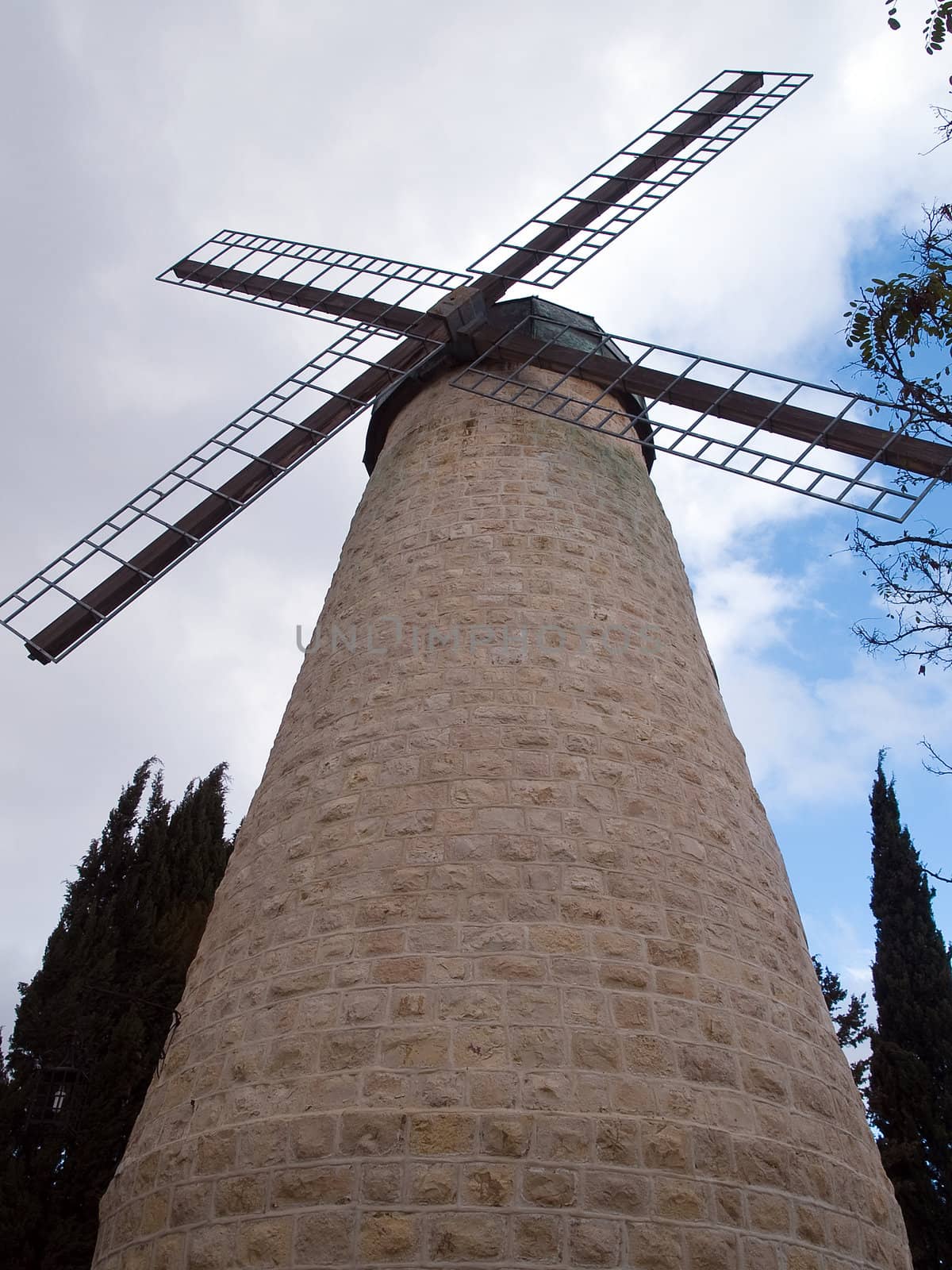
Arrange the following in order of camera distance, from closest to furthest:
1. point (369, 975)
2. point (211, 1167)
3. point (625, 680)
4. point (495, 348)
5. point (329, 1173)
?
point (329, 1173) → point (211, 1167) → point (369, 975) → point (625, 680) → point (495, 348)

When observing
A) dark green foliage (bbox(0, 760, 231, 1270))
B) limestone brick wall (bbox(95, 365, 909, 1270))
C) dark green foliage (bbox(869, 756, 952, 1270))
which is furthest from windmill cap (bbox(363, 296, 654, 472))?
dark green foliage (bbox(869, 756, 952, 1270))

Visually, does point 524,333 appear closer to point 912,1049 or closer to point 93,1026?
point 93,1026

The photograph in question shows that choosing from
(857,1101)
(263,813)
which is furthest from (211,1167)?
(857,1101)

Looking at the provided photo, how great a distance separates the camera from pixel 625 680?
5035 mm

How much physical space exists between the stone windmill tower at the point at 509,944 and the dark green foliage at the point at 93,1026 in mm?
2958

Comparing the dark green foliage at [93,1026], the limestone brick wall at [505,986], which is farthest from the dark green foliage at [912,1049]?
the dark green foliage at [93,1026]

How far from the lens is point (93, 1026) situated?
26.2ft

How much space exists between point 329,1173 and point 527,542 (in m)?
3.35

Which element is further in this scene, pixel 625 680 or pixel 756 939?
pixel 625 680

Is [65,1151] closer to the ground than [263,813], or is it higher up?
closer to the ground

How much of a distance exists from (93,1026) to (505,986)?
5.59m

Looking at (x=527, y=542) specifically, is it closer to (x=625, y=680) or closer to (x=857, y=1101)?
(x=625, y=680)

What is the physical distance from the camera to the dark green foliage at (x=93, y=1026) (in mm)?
7031

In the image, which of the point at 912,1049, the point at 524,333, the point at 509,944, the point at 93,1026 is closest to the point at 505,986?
the point at 509,944
